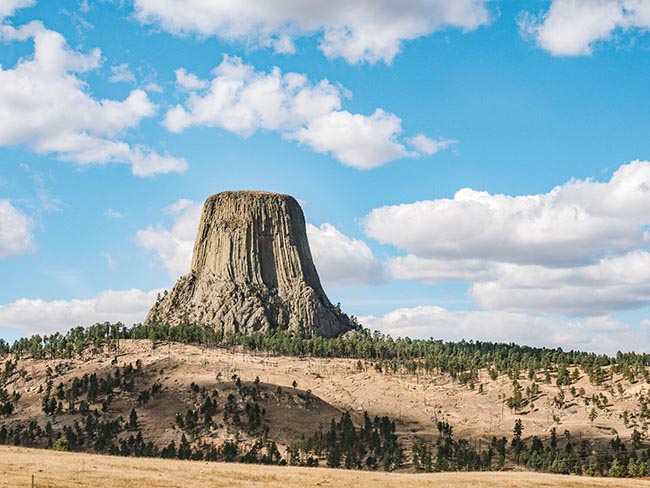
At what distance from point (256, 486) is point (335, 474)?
17.7m

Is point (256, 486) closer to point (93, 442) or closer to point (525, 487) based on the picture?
point (525, 487)

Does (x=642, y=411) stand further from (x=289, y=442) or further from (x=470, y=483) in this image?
(x=470, y=483)

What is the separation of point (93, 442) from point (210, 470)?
123065 mm

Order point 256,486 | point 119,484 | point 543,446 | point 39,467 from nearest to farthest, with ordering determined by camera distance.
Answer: point 119,484
point 256,486
point 39,467
point 543,446

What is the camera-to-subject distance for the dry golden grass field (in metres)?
60.1

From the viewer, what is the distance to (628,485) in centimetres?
7831

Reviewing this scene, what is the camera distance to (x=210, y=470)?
246 feet

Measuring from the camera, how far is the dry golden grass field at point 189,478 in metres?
60.1

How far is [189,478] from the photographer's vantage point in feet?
220

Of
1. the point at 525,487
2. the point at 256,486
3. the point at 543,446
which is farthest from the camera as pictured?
the point at 543,446

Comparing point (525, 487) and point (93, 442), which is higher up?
point (525, 487)

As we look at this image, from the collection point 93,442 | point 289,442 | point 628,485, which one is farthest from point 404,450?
point 628,485

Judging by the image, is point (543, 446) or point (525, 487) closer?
point (525, 487)

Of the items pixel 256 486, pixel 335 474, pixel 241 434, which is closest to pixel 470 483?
pixel 335 474
